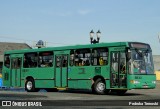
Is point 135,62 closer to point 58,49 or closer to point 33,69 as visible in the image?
point 58,49

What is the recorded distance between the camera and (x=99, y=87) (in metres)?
23.0

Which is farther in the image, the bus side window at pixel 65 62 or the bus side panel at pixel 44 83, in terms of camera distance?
the bus side panel at pixel 44 83

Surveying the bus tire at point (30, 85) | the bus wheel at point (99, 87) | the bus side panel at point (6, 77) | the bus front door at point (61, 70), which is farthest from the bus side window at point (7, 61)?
the bus wheel at point (99, 87)

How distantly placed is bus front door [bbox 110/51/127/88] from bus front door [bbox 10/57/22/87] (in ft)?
26.3

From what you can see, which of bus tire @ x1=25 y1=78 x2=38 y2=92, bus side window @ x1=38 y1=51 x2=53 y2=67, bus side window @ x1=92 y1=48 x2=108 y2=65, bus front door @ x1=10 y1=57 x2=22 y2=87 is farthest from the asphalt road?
bus front door @ x1=10 y1=57 x2=22 y2=87

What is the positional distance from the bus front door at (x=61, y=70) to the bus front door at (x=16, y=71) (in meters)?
3.60

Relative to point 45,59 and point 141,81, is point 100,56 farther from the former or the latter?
point 45,59

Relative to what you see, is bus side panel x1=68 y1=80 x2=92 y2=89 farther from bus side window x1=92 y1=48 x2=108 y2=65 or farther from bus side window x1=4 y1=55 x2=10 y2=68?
bus side window x1=4 y1=55 x2=10 y2=68

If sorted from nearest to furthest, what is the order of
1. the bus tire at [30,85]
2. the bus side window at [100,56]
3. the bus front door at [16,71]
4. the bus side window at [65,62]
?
the bus side window at [100,56] → the bus side window at [65,62] → the bus tire at [30,85] → the bus front door at [16,71]

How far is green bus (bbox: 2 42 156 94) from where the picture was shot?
21797mm

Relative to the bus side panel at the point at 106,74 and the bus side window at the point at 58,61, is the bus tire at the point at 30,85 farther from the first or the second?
the bus side panel at the point at 106,74

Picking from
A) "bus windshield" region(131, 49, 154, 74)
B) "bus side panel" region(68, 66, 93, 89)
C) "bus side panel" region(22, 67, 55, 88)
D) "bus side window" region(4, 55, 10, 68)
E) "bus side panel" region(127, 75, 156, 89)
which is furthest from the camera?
"bus side window" region(4, 55, 10, 68)

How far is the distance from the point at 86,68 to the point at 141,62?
337 centimetres

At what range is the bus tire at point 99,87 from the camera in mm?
22764
